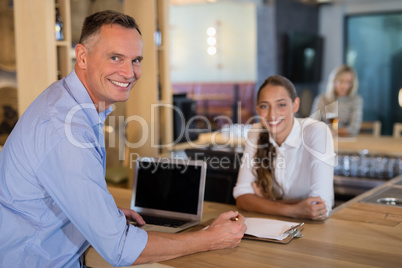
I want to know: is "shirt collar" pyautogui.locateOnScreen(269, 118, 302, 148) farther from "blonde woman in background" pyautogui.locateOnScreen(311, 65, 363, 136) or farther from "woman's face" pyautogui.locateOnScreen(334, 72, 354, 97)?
"woman's face" pyautogui.locateOnScreen(334, 72, 354, 97)

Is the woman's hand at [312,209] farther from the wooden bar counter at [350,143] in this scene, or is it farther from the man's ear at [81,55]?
the wooden bar counter at [350,143]

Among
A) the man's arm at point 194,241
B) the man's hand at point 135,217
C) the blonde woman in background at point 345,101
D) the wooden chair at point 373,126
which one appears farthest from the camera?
the wooden chair at point 373,126

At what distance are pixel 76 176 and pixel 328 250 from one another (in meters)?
0.91

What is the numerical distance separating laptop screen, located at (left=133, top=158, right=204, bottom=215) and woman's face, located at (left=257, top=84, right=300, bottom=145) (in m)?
0.56

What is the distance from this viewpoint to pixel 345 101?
5184mm

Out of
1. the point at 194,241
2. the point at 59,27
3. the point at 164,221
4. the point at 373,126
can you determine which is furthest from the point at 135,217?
the point at 373,126

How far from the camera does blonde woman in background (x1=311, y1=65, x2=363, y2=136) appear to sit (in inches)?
201

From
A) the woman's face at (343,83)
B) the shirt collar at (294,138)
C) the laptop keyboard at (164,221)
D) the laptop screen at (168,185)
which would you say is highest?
the woman's face at (343,83)

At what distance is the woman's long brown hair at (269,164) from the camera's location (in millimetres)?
2518

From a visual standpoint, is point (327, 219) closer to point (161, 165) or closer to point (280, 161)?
point (280, 161)

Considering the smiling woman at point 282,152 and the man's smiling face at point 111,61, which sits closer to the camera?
Answer: the man's smiling face at point 111,61

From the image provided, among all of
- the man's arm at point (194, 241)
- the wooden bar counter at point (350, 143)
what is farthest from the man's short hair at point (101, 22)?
the wooden bar counter at point (350, 143)

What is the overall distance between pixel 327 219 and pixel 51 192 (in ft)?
4.04

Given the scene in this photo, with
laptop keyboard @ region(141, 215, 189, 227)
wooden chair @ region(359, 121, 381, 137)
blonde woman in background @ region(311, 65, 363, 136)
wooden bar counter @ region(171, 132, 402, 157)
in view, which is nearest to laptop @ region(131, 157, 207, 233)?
laptop keyboard @ region(141, 215, 189, 227)
